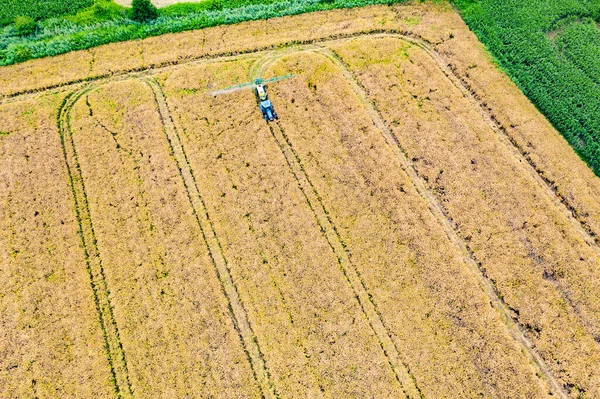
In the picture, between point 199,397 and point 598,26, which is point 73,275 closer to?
point 199,397

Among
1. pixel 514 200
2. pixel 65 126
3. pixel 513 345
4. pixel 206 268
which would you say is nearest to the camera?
pixel 513 345

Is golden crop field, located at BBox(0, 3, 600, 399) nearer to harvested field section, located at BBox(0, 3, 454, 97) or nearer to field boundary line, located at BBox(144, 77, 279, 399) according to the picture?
field boundary line, located at BBox(144, 77, 279, 399)

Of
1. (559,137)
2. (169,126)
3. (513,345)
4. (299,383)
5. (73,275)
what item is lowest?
(513,345)

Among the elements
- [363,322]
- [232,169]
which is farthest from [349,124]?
[363,322]

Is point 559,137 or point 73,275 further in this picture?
point 559,137

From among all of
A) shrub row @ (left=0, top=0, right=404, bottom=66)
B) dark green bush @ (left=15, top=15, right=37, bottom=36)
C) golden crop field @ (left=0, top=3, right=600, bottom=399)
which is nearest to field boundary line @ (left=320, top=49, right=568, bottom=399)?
golden crop field @ (left=0, top=3, right=600, bottom=399)

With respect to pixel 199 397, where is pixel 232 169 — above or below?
above
